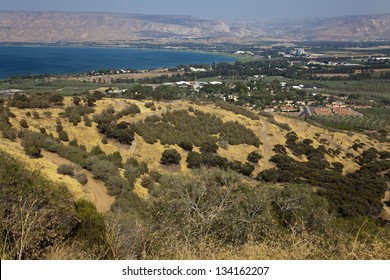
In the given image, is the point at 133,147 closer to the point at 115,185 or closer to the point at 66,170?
the point at 66,170

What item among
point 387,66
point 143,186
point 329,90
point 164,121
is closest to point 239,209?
point 143,186

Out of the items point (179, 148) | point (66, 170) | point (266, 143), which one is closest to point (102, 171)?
point (66, 170)

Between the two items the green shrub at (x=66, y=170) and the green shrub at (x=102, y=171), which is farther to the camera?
the green shrub at (x=102, y=171)

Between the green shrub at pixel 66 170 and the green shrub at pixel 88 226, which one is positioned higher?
the green shrub at pixel 88 226

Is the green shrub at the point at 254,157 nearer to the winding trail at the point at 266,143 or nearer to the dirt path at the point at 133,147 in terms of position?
the winding trail at the point at 266,143

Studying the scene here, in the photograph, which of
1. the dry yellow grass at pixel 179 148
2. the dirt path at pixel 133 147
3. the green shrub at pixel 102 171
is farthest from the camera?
the dirt path at pixel 133 147

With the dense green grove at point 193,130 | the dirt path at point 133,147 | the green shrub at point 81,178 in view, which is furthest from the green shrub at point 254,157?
the green shrub at point 81,178

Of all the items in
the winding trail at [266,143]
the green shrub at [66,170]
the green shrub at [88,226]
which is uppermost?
the green shrub at [88,226]

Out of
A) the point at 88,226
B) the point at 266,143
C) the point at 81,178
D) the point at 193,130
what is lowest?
the point at 266,143

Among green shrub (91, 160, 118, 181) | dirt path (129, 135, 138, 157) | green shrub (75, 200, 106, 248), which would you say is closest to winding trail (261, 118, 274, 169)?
dirt path (129, 135, 138, 157)

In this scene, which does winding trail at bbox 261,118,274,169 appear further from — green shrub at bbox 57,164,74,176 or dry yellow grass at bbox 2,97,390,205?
green shrub at bbox 57,164,74,176
